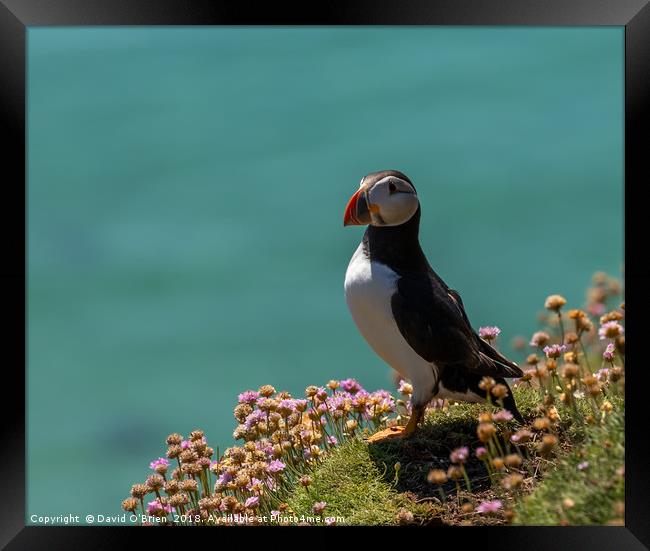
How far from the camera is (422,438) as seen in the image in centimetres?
560

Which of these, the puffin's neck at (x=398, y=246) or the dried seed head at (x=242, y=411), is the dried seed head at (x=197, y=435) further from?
the puffin's neck at (x=398, y=246)

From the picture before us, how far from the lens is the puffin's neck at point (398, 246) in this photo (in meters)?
5.49

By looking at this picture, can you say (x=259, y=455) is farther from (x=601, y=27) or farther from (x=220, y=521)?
(x=601, y=27)

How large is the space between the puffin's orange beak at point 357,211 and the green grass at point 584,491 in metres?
1.74

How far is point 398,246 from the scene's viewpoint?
18.1 feet

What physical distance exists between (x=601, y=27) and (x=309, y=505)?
300 centimetres

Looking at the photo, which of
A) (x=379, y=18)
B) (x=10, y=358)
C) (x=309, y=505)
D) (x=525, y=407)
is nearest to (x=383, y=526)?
(x=309, y=505)

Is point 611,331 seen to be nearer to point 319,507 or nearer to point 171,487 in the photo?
point 319,507

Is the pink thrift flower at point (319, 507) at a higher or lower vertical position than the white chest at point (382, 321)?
lower

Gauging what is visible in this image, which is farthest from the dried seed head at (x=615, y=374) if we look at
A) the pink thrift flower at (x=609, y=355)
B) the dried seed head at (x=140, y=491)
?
the dried seed head at (x=140, y=491)

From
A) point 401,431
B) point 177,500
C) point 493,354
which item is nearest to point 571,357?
point 493,354

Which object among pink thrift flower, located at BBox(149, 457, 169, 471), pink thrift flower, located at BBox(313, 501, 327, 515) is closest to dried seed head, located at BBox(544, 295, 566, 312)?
pink thrift flower, located at BBox(313, 501, 327, 515)

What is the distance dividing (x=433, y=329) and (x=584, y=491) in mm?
1277

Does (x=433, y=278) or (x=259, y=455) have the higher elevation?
(x=433, y=278)
